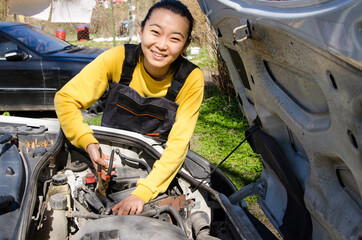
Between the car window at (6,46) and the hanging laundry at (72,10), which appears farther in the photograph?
the hanging laundry at (72,10)

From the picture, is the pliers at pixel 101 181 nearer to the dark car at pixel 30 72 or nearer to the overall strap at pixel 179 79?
the overall strap at pixel 179 79

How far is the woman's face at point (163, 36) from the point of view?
212 centimetres

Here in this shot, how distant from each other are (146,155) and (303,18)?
1.68 metres

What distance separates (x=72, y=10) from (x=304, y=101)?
13604 mm

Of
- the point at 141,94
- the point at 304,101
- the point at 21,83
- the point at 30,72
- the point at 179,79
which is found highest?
the point at 304,101

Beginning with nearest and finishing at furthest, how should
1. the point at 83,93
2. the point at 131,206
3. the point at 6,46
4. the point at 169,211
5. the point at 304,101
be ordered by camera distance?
the point at 304,101 < the point at 131,206 < the point at 169,211 < the point at 83,93 < the point at 6,46

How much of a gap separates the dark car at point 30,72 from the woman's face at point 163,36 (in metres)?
4.14

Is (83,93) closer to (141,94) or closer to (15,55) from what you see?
(141,94)

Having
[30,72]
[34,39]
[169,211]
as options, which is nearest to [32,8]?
[34,39]

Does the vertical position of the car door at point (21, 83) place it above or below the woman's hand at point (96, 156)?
below

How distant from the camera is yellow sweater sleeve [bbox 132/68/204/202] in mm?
1970

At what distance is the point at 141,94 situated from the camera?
242 cm

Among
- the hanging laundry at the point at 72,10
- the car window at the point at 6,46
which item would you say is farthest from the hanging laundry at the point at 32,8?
the car window at the point at 6,46

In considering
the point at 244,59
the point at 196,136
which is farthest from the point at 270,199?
the point at 196,136
